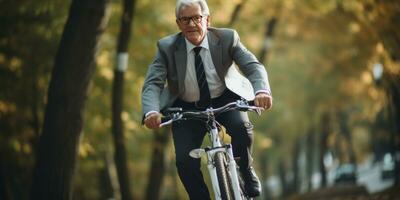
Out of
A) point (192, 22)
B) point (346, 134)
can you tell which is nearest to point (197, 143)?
point (192, 22)

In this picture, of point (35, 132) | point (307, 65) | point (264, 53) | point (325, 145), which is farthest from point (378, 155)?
point (35, 132)

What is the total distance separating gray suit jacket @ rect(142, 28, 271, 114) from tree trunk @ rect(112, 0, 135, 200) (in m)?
6.99

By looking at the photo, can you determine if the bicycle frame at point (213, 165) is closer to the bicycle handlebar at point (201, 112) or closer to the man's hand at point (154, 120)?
the bicycle handlebar at point (201, 112)

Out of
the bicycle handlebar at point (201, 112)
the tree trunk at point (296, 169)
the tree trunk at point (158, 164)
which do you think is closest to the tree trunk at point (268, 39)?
the tree trunk at point (158, 164)

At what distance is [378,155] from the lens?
179 ft

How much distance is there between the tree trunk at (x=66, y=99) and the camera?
28.0 ft

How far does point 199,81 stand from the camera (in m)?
5.68

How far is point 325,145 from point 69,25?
24.1 m

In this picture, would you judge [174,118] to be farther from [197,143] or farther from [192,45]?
[192,45]

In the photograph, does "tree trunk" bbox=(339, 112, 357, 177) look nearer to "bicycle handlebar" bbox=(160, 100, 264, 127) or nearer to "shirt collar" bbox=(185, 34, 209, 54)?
"shirt collar" bbox=(185, 34, 209, 54)

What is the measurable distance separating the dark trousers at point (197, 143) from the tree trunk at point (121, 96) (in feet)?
23.4

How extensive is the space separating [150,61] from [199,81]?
10655 millimetres

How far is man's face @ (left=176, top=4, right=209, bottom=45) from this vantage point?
553 centimetres

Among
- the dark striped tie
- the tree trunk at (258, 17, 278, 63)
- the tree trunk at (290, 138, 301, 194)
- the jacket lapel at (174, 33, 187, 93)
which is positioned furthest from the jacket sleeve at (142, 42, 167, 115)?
the tree trunk at (290, 138, 301, 194)
